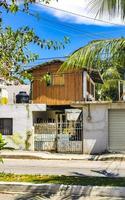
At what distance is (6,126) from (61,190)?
1968 centimetres

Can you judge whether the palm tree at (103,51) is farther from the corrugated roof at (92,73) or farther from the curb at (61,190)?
the corrugated roof at (92,73)

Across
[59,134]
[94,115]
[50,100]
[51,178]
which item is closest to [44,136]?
[59,134]

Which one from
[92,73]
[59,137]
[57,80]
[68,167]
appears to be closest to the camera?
[68,167]

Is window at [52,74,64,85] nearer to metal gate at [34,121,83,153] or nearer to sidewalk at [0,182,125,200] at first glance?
metal gate at [34,121,83,153]

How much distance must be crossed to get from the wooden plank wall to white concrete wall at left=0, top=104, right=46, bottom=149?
17.6ft

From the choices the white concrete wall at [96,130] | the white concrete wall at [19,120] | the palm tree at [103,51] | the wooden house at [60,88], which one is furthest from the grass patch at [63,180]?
the wooden house at [60,88]

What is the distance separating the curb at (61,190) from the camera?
11.2 m

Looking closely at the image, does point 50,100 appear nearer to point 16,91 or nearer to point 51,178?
point 16,91

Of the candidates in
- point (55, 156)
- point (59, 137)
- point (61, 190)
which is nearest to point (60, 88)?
point (59, 137)

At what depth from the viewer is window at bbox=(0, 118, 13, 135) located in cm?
3067

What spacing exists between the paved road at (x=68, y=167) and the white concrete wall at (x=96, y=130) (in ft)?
10.9

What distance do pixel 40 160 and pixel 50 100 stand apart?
10.8 meters

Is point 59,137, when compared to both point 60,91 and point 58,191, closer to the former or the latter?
point 60,91

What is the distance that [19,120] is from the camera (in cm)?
3030
